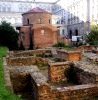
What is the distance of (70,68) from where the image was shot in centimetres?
1094

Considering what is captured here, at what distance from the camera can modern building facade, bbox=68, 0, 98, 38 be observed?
48938mm

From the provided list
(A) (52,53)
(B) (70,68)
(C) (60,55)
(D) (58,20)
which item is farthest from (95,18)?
(B) (70,68)

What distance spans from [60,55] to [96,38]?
16.1 meters

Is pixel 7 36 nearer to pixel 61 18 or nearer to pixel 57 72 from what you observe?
pixel 57 72

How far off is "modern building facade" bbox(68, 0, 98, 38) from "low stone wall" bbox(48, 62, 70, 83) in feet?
115

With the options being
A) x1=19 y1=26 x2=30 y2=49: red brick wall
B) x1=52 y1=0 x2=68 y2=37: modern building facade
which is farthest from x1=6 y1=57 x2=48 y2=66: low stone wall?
x1=52 y1=0 x2=68 y2=37: modern building facade

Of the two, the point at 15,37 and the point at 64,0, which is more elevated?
the point at 64,0

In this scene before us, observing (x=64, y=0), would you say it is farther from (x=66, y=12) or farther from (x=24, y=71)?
(x=24, y=71)

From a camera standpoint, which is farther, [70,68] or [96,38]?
[96,38]

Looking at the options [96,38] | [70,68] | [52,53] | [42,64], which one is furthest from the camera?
[96,38]

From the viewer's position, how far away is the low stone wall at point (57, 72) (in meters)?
10.6

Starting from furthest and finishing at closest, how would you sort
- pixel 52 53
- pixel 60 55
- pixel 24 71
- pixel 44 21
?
1. pixel 44 21
2. pixel 52 53
3. pixel 60 55
4. pixel 24 71

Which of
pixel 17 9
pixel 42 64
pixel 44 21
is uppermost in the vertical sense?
pixel 17 9

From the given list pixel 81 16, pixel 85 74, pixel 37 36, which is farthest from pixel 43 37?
pixel 85 74
